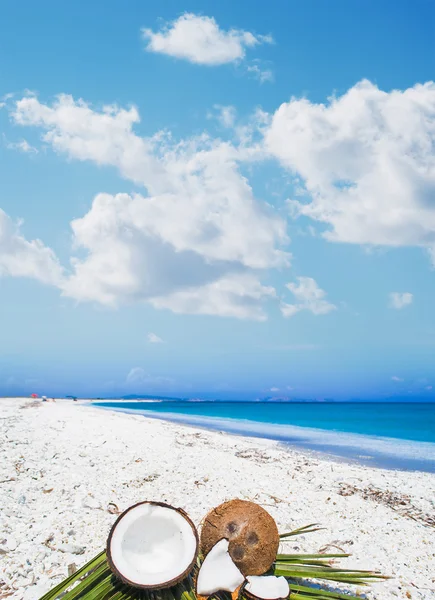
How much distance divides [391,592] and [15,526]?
5.01 meters

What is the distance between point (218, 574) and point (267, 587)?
1.62ft

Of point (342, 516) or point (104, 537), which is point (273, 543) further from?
point (342, 516)

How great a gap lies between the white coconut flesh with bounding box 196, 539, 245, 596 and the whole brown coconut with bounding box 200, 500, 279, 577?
0.55 ft

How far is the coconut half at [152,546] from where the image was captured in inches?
153

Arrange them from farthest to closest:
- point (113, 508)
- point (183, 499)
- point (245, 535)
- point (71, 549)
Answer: point (183, 499) < point (113, 508) < point (71, 549) < point (245, 535)

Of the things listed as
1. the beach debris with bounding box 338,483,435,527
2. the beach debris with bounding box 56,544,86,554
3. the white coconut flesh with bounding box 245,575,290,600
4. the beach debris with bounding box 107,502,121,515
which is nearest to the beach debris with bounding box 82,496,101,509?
the beach debris with bounding box 107,502,121,515

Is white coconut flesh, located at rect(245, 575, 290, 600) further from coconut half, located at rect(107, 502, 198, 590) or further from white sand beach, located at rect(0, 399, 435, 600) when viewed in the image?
white sand beach, located at rect(0, 399, 435, 600)

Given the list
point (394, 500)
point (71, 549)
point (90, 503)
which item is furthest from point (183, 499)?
point (394, 500)

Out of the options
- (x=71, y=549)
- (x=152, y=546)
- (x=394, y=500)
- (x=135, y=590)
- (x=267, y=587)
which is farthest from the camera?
(x=394, y=500)

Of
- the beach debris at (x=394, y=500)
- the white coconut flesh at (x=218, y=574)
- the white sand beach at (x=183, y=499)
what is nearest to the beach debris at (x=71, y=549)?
the white sand beach at (x=183, y=499)

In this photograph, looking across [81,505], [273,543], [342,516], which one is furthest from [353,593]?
[81,505]

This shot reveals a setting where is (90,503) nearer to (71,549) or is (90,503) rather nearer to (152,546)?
(71,549)

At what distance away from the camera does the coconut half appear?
3.89 meters

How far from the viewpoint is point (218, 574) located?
13.5ft
